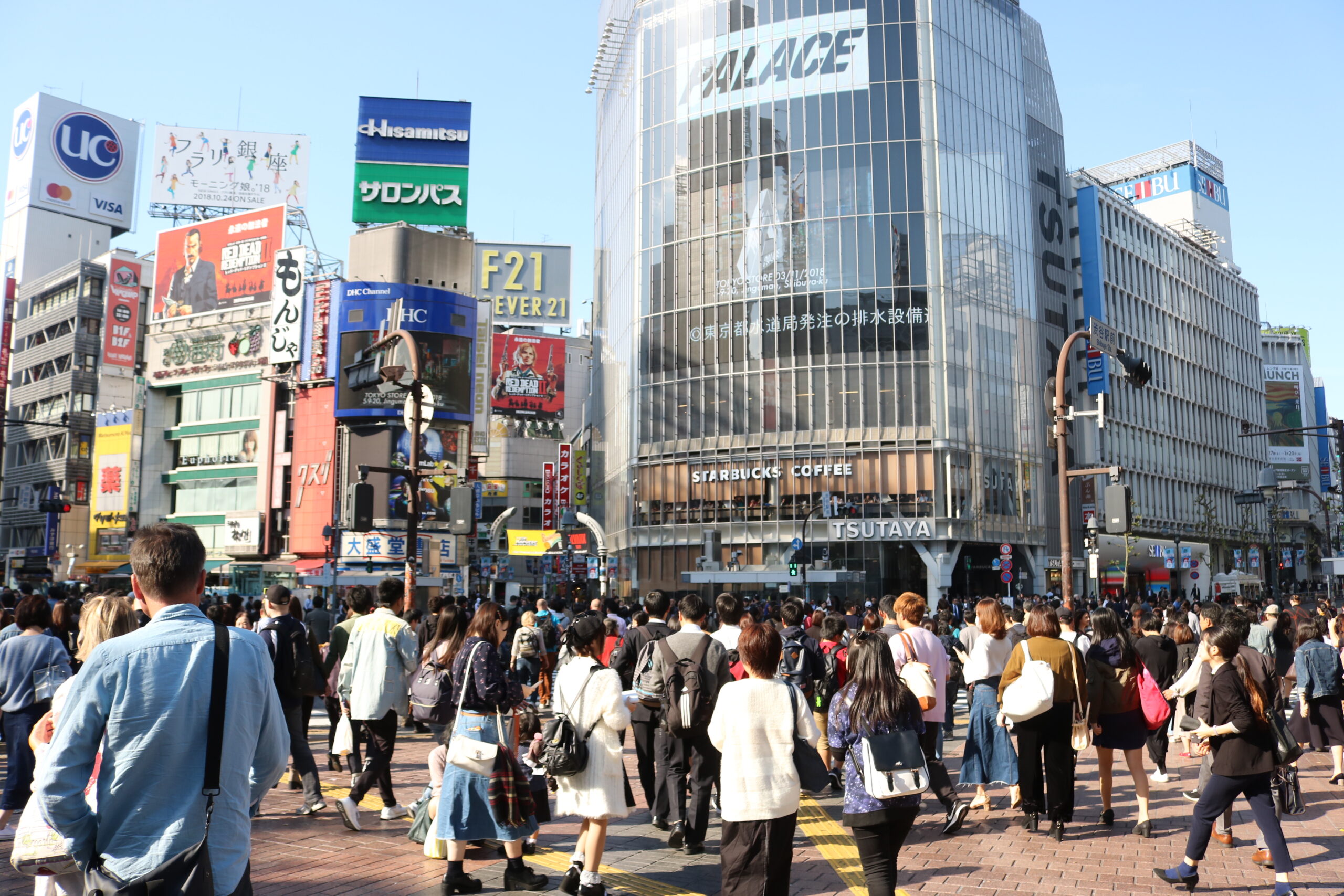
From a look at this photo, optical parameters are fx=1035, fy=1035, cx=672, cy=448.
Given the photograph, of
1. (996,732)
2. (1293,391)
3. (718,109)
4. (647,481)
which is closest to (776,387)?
(647,481)

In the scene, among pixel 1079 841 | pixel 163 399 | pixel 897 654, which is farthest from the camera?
pixel 163 399

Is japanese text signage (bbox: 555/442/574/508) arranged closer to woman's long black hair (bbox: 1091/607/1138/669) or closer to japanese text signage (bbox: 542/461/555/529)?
japanese text signage (bbox: 542/461/555/529)

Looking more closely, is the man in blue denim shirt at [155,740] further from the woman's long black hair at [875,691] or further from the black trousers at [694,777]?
the black trousers at [694,777]

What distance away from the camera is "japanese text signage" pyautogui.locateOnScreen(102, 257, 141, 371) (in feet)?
235

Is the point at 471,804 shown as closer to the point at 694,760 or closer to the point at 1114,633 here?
the point at 694,760

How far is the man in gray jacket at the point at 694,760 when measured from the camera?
8055mm

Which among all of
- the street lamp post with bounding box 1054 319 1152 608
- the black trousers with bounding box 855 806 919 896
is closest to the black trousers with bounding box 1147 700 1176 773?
the street lamp post with bounding box 1054 319 1152 608

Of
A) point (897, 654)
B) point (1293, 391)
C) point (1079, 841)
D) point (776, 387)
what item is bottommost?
point (1079, 841)

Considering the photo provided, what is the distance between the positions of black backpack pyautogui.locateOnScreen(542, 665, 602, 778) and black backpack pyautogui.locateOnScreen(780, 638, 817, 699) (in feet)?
13.2

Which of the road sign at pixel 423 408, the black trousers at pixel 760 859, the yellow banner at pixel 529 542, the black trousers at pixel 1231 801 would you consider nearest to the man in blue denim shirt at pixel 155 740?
the black trousers at pixel 760 859

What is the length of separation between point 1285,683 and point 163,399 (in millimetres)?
65303

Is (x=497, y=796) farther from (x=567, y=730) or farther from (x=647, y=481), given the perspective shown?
(x=647, y=481)

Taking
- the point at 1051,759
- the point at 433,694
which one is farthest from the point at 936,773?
the point at 433,694

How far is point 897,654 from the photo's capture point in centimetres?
924
